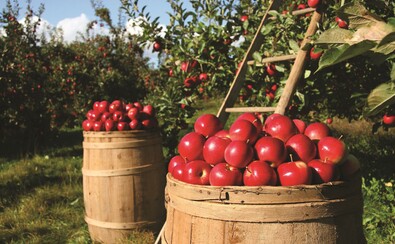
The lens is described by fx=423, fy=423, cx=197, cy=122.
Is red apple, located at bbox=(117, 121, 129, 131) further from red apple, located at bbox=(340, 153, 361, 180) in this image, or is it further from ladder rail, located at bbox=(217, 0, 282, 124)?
red apple, located at bbox=(340, 153, 361, 180)

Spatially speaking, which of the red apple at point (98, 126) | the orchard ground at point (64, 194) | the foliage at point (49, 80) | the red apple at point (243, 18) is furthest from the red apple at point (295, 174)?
the foliage at point (49, 80)

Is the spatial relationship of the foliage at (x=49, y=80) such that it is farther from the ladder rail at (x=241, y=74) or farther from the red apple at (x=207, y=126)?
the red apple at (x=207, y=126)

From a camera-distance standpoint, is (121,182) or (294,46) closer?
(294,46)

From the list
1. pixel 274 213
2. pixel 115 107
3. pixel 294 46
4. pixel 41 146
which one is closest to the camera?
pixel 274 213

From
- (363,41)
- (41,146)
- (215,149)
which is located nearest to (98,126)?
(215,149)

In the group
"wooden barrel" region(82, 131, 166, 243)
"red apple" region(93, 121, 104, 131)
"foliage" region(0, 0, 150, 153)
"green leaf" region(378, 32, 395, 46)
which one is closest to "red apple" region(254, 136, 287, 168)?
"green leaf" region(378, 32, 395, 46)

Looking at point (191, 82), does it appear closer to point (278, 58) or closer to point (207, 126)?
point (278, 58)

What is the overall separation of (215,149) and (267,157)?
20 cm

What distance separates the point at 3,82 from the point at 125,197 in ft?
15.6

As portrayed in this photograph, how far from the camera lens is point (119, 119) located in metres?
3.32

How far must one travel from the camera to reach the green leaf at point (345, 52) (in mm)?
988

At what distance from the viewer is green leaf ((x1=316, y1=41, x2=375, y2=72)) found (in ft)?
3.24

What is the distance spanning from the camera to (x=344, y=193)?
1.42 m

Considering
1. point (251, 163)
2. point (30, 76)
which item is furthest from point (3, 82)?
point (251, 163)
